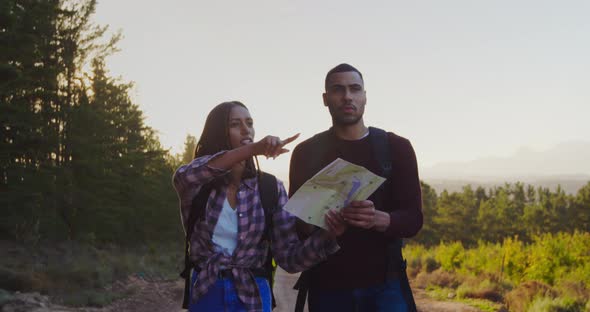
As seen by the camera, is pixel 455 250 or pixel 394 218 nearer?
pixel 394 218

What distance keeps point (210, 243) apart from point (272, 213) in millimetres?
425

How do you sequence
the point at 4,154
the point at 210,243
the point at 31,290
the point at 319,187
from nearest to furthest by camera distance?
the point at 319,187 < the point at 210,243 < the point at 31,290 < the point at 4,154

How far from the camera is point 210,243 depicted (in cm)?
288

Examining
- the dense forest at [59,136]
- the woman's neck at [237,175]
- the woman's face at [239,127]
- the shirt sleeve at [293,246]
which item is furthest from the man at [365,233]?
the dense forest at [59,136]

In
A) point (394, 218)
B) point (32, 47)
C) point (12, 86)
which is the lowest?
point (394, 218)

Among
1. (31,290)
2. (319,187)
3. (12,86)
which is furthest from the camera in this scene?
(12,86)

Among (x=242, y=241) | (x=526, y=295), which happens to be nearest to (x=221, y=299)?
(x=242, y=241)

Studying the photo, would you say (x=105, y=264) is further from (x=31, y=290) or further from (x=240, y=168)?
(x=240, y=168)

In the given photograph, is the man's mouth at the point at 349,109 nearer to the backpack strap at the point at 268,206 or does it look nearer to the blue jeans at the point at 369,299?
the backpack strap at the point at 268,206

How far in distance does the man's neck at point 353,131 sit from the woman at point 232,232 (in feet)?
2.17

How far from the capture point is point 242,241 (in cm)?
289

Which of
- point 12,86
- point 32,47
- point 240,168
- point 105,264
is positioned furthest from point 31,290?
point 240,168

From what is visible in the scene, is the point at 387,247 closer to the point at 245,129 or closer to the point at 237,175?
the point at 237,175

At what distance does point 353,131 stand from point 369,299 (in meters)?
1.09
